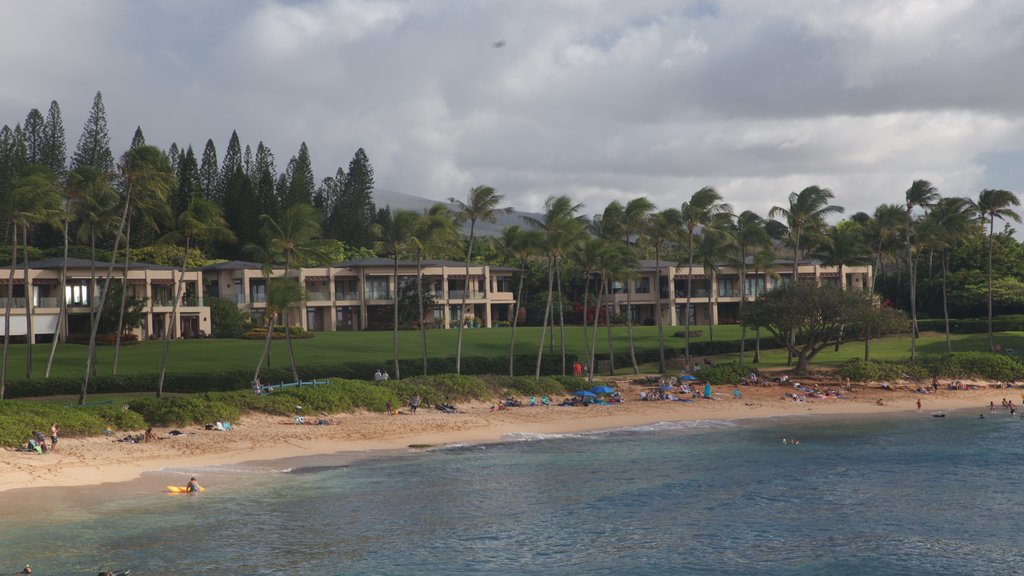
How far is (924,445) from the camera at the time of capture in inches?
1544

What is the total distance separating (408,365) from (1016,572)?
37.9 m

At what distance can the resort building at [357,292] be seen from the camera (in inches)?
3314

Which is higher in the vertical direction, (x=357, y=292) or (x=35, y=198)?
(x=35, y=198)

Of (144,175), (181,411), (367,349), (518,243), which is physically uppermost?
(144,175)

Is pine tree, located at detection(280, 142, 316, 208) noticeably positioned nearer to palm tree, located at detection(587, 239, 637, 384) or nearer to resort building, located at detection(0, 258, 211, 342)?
resort building, located at detection(0, 258, 211, 342)

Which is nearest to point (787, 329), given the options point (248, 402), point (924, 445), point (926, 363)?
point (926, 363)

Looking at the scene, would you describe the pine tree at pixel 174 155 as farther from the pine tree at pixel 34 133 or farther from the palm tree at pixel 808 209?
the palm tree at pixel 808 209

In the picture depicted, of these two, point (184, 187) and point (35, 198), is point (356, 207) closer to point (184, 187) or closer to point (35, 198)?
point (184, 187)

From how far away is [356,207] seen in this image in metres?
119

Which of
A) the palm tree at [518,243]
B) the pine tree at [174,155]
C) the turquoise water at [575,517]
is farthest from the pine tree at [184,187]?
the turquoise water at [575,517]

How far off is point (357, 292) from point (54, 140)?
4644 cm

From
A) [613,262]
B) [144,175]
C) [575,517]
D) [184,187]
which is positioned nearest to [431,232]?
[613,262]

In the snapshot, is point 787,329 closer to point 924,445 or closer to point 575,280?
point 924,445

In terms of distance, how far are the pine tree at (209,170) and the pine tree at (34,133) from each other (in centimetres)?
1728
